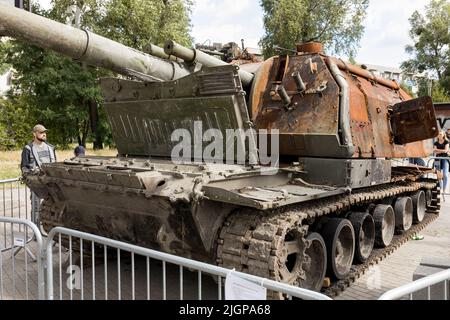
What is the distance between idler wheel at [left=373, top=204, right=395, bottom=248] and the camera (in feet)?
24.0

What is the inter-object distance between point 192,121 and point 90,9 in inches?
969

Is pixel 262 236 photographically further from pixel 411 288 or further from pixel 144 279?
pixel 144 279

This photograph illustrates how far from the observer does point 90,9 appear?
2781cm

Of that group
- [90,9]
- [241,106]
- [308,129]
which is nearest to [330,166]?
[308,129]

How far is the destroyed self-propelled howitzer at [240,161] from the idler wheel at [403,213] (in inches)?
17.0

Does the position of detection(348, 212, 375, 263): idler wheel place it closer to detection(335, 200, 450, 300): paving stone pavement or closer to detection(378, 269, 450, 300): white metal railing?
detection(335, 200, 450, 300): paving stone pavement

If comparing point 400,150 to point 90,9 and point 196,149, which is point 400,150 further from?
point 90,9

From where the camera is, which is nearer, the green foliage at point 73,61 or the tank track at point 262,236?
the tank track at point 262,236

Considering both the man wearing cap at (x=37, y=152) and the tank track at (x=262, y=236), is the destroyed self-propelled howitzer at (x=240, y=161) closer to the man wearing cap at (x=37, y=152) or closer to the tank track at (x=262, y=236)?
the tank track at (x=262, y=236)

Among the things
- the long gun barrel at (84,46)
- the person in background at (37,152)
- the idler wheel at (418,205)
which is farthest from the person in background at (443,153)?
the person in background at (37,152)

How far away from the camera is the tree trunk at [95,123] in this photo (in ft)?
95.0

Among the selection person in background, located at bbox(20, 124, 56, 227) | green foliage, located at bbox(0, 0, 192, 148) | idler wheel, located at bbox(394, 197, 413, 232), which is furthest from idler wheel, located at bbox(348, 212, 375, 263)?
green foliage, located at bbox(0, 0, 192, 148)

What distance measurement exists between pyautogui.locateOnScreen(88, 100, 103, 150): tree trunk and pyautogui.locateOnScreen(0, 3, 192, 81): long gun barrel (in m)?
24.0

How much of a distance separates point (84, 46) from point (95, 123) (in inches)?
1014
